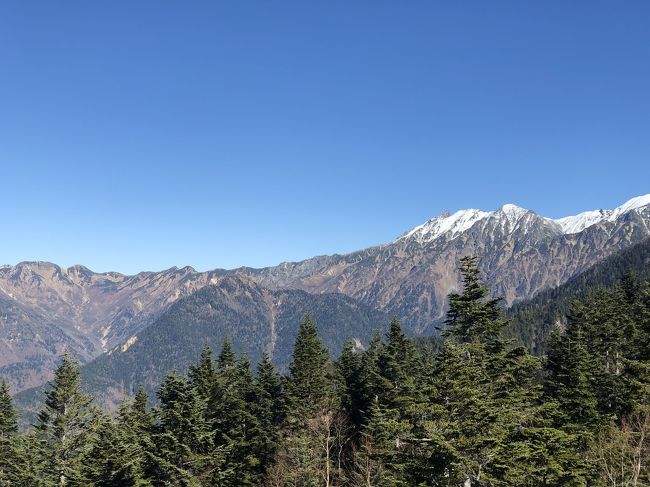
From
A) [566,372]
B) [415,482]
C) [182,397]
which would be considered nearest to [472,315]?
[415,482]

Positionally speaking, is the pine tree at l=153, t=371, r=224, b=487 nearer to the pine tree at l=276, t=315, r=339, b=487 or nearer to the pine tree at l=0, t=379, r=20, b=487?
the pine tree at l=276, t=315, r=339, b=487

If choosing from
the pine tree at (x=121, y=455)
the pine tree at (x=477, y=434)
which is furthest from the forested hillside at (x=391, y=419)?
the pine tree at (x=121, y=455)

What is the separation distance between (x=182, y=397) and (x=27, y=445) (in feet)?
70.8

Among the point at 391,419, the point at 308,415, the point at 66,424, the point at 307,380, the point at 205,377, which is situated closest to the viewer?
the point at 391,419

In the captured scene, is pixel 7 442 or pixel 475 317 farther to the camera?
pixel 7 442

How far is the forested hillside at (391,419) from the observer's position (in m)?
25.3

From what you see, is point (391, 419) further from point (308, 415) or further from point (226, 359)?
point (226, 359)

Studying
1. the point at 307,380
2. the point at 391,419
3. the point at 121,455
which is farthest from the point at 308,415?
the point at 391,419

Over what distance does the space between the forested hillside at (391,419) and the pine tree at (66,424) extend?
134 mm

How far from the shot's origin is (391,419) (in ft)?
103

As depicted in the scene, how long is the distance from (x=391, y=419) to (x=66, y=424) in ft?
128

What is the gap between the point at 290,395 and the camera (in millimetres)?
58375

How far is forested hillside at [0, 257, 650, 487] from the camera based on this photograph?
82.9ft

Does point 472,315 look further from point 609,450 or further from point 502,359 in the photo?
point 609,450
